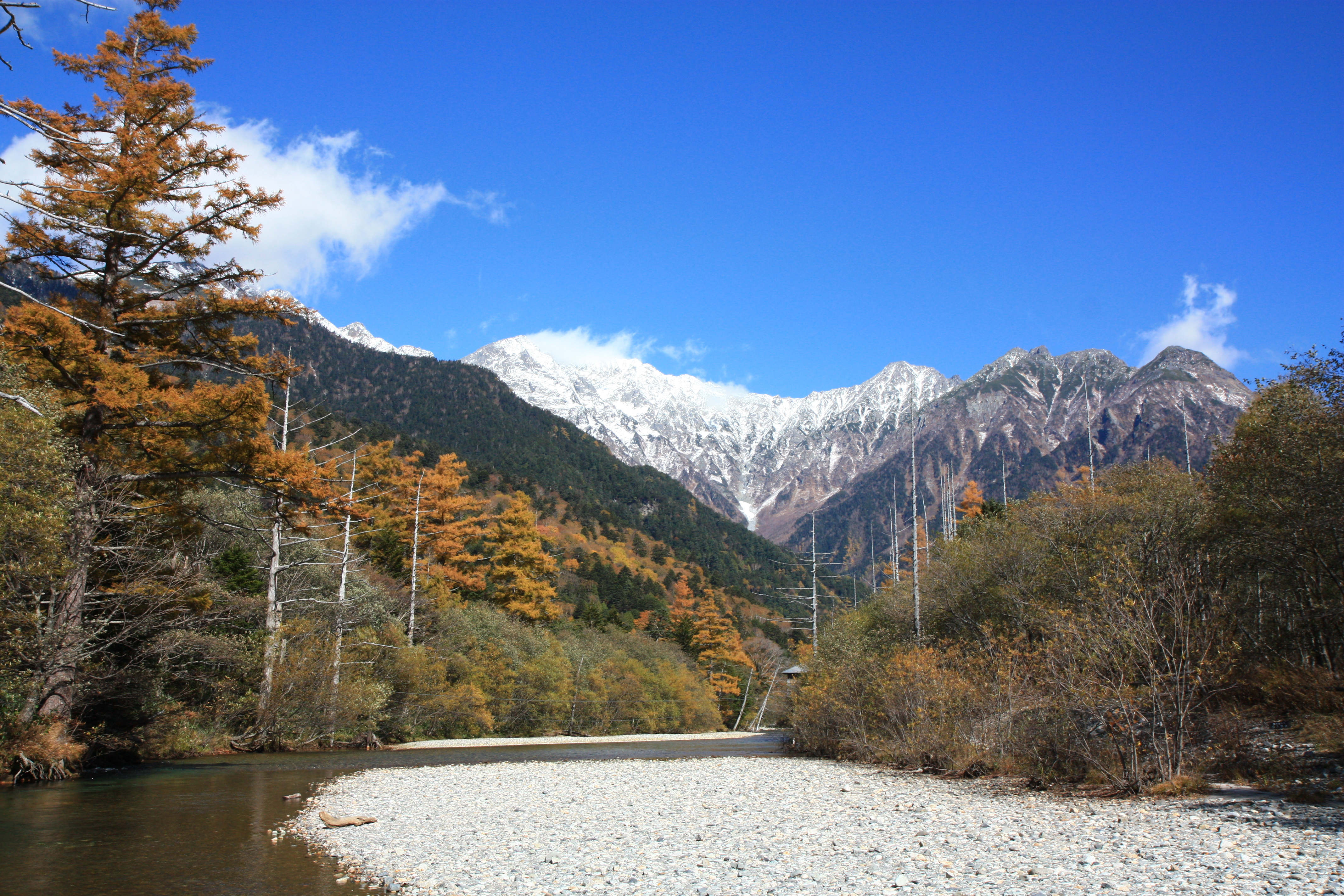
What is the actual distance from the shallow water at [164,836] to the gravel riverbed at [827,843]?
0.65 m

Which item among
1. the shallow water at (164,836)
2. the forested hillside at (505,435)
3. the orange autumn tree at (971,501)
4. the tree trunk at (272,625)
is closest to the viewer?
the shallow water at (164,836)

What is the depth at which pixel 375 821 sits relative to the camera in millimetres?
11906

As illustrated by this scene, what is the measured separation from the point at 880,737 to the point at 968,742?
5.01 m

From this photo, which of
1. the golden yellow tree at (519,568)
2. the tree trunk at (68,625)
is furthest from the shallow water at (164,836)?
the golden yellow tree at (519,568)

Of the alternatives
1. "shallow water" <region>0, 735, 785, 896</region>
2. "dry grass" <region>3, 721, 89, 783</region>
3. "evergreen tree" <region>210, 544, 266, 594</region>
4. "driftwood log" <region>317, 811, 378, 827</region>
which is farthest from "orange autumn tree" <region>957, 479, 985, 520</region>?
"dry grass" <region>3, 721, 89, 783</region>

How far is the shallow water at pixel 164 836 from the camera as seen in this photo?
819cm

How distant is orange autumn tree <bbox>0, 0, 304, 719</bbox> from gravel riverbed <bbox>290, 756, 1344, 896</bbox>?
675cm

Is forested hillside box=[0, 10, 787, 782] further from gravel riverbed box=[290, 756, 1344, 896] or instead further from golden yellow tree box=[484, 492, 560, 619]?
gravel riverbed box=[290, 756, 1344, 896]

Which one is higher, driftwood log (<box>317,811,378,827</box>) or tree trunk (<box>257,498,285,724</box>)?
tree trunk (<box>257,498,285,724</box>)

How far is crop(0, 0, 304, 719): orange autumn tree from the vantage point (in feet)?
47.3

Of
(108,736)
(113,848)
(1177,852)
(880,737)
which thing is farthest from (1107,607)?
(108,736)

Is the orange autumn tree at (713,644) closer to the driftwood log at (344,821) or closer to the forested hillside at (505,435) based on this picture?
the forested hillside at (505,435)

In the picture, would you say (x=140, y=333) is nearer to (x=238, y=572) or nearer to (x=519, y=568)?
(x=238, y=572)

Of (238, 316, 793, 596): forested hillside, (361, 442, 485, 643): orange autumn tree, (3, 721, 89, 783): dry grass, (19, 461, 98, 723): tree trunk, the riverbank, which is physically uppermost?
(238, 316, 793, 596): forested hillside
